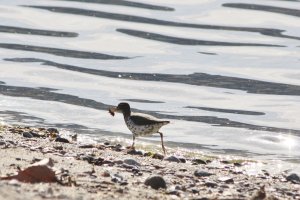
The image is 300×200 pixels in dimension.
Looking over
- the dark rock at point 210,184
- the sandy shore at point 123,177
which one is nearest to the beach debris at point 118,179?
the sandy shore at point 123,177

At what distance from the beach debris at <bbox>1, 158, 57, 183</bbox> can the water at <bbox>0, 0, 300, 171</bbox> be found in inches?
242

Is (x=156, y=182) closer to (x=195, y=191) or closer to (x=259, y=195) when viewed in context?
(x=195, y=191)

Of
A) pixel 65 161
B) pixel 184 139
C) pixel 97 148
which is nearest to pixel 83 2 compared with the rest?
pixel 184 139

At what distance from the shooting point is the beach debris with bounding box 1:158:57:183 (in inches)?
371

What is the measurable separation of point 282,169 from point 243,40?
15290 millimetres

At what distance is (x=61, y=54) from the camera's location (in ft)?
89.5

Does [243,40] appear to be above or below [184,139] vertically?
above

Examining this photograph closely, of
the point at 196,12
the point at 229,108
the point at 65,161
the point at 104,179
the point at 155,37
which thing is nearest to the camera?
the point at 104,179

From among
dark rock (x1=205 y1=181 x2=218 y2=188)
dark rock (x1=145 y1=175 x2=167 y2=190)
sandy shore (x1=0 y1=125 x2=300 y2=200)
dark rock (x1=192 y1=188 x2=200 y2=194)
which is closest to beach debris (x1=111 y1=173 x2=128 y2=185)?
sandy shore (x1=0 y1=125 x2=300 y2=200)

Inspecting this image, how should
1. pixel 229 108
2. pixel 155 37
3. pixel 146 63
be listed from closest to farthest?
pixel 229 108, pixel 146 63, pixel 155 37

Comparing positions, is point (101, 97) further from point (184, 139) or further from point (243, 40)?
point (243, 40)

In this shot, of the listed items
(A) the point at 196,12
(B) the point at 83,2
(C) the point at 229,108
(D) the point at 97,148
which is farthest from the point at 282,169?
(B) the point at 83,2

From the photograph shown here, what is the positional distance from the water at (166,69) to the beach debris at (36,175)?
20.1 feet

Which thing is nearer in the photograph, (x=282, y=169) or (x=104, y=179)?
(x=104, y=179)
